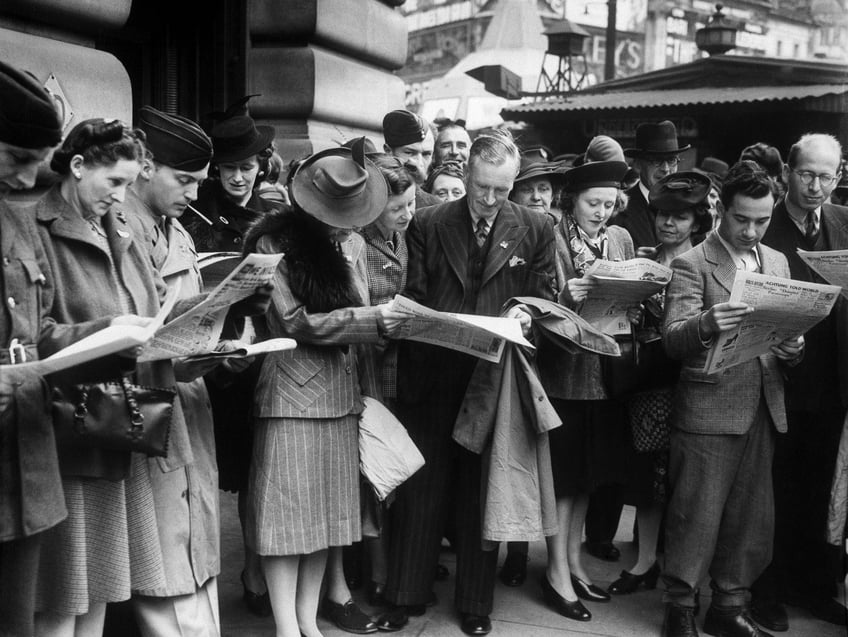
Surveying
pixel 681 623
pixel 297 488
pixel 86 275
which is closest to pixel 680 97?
pixel 681 623

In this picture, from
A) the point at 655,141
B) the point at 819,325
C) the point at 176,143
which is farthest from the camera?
the point at 655,141

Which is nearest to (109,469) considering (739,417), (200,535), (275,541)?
(200,535)

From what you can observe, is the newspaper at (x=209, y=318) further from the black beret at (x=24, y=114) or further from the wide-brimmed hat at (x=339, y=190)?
the black beret at (x=24, y=114)

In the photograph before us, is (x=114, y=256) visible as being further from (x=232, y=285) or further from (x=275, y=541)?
(x=275, y=541)

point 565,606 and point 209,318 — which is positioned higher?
point 209,318

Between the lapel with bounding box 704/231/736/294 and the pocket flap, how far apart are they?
179 cm

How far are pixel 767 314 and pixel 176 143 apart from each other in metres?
2.34

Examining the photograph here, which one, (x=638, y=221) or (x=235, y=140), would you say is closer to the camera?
(x=235, y=140)

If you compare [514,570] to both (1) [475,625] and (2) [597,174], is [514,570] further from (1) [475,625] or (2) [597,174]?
(2) [597,174]

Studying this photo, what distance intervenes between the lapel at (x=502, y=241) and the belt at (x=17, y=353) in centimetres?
214

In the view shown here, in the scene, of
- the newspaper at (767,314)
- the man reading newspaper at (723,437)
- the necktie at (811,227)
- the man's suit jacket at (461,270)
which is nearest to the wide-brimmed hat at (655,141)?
the necktie at (811,227)

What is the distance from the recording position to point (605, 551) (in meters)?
5.68

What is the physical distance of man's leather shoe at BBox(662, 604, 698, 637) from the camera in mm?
4543

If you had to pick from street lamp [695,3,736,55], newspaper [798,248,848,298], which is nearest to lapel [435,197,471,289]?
newspaper [798,248,848,298]
